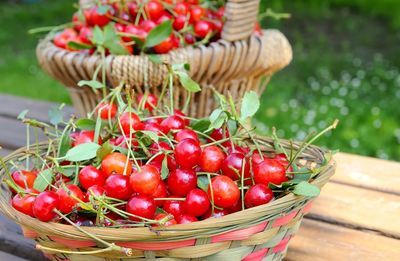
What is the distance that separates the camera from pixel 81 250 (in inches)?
29.0

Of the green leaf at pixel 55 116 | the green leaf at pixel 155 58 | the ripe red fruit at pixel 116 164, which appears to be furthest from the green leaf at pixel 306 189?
the green leaf at pixel 155 58

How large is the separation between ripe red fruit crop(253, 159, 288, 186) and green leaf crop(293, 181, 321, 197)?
4 centimetres

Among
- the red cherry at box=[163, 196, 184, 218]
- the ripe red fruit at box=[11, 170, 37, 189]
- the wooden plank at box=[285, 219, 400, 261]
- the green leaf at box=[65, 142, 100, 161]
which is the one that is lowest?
the wooden plank at box=[285, 219, 400, 261]

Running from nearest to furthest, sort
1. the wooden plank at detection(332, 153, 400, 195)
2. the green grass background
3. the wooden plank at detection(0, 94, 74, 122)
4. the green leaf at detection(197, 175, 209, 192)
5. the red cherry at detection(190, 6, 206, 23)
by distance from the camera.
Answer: the green leaf at detection(197, 175, 209, 192), the wooden plank at detection(332, 153, 400, 195), the red cherry at detection(190, 6, 206, 23), the wooden plank at detection(0, 94, 74, 122), the green grass background

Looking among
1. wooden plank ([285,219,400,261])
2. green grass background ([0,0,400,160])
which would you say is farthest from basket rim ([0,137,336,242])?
green grass background ([0,0,400,160])

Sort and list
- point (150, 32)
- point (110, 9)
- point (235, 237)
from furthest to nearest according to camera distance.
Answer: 1. point (110, 9)
2. point (150, 32)
3. point (235, 237)

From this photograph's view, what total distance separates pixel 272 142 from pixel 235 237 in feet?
0.85

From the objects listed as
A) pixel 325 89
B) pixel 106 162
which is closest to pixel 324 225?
pixel 106 162

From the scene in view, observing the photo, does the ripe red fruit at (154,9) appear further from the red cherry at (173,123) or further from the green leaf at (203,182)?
the green leaf at (203,182)

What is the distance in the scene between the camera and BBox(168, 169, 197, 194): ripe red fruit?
2.54ft

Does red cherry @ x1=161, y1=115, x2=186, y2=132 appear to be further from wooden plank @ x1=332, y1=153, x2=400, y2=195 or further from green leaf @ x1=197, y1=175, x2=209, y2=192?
wooden plank @ x1=332, y1=153, x2=400, y2=195

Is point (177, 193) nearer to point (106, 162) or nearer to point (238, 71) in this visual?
point (106, 162)

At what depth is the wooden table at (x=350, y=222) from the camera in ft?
3.15

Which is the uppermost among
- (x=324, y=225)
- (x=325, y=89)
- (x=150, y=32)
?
(x=150, y=32)
